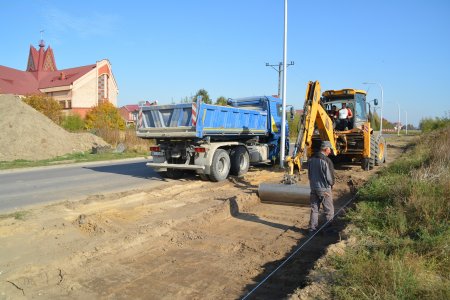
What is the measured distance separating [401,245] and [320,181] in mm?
2018

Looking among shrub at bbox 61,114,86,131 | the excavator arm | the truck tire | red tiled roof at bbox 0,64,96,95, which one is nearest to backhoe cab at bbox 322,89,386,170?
the truck tire

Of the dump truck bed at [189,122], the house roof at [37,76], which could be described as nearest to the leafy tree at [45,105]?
the house roof at [37,76]

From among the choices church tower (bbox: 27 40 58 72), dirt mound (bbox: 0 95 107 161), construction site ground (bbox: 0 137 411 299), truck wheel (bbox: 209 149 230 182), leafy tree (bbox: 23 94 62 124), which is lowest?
construction site ground (bbox: 0 137 411 299)

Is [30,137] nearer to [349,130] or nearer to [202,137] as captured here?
[202,137]

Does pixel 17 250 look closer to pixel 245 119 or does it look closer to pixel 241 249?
pixel 241 249

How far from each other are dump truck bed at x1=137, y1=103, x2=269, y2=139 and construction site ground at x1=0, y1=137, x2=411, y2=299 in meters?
2.81

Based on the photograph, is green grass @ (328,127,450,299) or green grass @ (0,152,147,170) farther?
green grass @ (0,152,147,170)

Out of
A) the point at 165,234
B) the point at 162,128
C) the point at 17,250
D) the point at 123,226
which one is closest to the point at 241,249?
the point at 165,234

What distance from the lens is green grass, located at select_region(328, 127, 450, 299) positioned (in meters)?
3.52

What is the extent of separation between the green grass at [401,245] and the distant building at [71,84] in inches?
1677

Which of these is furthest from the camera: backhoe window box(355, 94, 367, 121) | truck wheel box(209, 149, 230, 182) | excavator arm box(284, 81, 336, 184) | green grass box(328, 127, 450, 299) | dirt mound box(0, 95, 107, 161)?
dirt mound box(0, 95, 107, 161)

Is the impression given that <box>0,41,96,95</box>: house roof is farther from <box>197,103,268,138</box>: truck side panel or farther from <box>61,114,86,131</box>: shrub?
<box>197,103,268,138</box>: truck side panel

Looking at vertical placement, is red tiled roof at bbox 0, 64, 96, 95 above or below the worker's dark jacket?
above

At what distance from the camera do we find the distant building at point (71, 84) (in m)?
45.1
